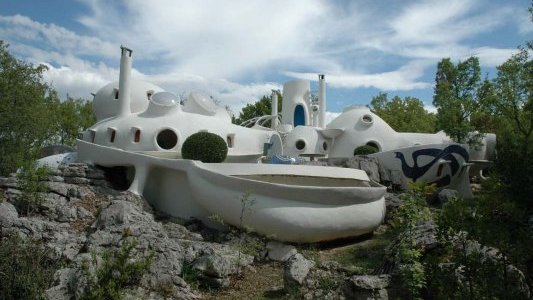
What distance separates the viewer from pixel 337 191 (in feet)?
37.4

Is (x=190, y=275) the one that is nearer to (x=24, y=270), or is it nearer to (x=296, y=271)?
(x=296, y=271)

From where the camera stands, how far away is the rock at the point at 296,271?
24.6 ft

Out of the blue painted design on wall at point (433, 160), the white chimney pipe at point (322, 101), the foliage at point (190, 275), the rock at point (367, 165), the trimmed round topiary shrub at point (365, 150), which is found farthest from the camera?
the white chimney pipe at point (322, 101)

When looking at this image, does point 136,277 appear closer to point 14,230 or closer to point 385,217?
point 14,230

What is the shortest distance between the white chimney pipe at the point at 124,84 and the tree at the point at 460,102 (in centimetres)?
1403

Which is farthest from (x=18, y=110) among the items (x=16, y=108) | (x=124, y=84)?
(x=124, y=84)

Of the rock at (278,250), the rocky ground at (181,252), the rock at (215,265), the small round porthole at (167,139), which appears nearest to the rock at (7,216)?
the rocky ground at (181,252)

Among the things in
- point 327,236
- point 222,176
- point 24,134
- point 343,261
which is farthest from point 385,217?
point 24,134

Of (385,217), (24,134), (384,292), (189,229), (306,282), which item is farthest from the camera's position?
(24,134)

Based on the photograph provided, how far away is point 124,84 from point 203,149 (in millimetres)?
5052

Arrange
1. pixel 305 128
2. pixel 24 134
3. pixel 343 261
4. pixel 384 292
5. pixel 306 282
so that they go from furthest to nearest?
pixel 305 128
pixel 24 134
pixel 343 261
pixel 306 282
pixel 384 292

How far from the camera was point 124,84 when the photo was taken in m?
17.1

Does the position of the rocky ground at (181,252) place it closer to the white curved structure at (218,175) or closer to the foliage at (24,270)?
the foliage at (24,270)

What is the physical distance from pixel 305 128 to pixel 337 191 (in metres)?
13.0
